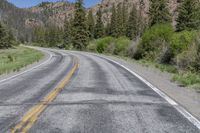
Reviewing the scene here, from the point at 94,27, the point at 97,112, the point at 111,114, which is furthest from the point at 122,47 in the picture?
the point at 94,27

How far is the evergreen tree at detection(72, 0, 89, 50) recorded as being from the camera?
2918 inches

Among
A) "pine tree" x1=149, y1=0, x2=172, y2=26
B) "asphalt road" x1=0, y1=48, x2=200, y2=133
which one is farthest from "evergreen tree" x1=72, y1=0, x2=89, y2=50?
"asphalt road" x1=0, y1=48, x2=200, y2=133

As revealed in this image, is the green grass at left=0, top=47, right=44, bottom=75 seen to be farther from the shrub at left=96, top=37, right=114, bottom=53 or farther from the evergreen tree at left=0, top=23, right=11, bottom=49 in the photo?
the evergreen tree at left=0, top=23, right=11, bottom=49

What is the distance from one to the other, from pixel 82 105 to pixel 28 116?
182 cm

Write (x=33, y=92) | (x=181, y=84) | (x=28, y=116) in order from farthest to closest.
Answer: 1. (x=181, y=84)
2. (x=33, y=92)
3. (x=28, y=116)

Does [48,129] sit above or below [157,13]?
below

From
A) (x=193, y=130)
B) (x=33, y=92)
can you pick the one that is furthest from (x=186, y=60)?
(x=193, y=130)

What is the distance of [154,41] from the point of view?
135 ft

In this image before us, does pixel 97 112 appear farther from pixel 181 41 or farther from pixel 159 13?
pixel 159 13

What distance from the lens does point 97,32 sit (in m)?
100

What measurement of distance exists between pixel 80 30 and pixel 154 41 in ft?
114

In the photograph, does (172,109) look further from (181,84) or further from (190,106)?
(181,84)

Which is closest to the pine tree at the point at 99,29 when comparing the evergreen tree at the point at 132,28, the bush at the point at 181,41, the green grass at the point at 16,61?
the evergreen tree at the point at 132,28

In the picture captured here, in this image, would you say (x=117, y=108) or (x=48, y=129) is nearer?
(x=48, y=129)
